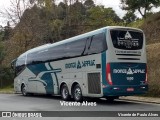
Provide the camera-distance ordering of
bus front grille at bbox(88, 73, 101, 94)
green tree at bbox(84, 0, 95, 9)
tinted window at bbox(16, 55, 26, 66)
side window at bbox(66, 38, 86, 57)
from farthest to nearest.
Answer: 1. green tree at bbox(84, 0, 95, 9)
2. tinted window at bbox(16, 55, 26, 66)
3. side window at bbox(66, 38, 86, 57)
4. bus front grille at bbox(88, 73, 101, 94)

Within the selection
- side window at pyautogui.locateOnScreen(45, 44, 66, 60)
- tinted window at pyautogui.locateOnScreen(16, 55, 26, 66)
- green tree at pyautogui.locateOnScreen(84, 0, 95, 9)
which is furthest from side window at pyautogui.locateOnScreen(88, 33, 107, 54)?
green tree at pyautogui.locateOnScreen(84, 0, 95, 9)

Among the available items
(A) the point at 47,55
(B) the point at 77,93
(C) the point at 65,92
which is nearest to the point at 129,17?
(A) the point at 47,55

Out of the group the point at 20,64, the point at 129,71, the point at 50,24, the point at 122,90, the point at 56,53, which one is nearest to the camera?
the point at 122,90

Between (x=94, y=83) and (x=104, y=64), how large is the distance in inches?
55.5

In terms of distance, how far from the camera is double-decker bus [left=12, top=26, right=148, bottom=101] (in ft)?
61.9

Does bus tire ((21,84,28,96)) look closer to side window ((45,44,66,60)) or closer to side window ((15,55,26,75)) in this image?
side window ((15,55,26,75))

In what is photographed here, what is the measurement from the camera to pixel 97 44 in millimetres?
19375

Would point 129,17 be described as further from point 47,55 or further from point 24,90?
point 47,55

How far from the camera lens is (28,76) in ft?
99.0

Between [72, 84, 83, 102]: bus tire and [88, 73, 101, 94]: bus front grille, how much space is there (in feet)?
3.73

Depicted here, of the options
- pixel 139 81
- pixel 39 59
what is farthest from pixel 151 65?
pixel 39 59

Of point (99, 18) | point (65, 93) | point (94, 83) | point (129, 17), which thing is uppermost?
point (129, 17)

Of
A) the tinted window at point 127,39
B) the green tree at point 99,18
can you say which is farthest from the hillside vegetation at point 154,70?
the green tree at point 99,18

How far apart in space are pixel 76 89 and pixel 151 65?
594 cm
